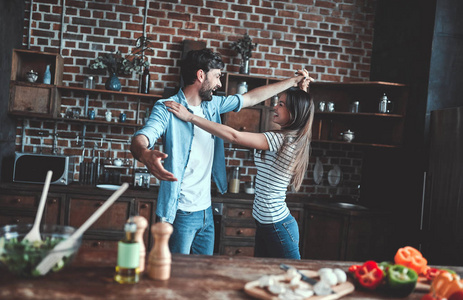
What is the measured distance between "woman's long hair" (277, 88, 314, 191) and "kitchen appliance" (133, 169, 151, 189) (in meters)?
2.00

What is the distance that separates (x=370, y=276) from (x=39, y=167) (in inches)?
132

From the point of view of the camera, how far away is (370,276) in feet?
4.83

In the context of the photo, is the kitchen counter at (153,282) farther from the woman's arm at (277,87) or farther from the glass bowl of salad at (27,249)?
the woman's arm at (277,87)

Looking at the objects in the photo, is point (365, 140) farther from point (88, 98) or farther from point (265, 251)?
point (88, 98)

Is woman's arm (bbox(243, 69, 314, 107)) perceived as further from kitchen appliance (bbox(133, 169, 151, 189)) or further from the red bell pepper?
the red bell pepper

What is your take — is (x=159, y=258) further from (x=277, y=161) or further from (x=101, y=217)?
(x=101, y=217)

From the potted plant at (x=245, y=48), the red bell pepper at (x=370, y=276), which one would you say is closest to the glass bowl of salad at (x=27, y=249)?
the red bell pepper at (x=370, y=276)

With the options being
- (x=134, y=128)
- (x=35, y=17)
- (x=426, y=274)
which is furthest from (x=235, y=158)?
(x=426, y=274)

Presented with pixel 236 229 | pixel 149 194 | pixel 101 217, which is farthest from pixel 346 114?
pixel 101 217

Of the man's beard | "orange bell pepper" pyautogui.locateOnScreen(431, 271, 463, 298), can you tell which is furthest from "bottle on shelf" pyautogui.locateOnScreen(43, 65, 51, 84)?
"orange bell pepper" pyautogui.locateOnScreen(431, 271, 463, 298)

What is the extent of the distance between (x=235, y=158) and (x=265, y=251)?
2266 millimetres

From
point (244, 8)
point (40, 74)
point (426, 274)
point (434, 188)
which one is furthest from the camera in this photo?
point (244, 8)

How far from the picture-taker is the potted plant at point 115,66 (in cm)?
415

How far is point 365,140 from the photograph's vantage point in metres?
4.68
